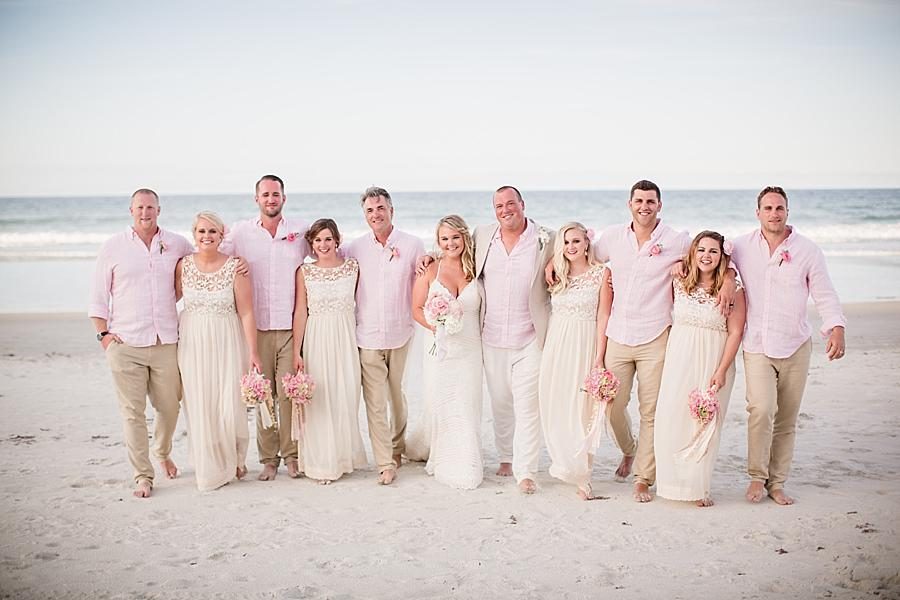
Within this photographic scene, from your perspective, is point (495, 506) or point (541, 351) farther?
point (541, 351)

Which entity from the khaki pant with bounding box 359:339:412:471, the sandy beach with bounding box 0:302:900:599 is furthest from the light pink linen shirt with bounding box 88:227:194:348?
the khaki pant with bounding box 359:339:412:471

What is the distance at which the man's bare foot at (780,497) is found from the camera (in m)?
5.40

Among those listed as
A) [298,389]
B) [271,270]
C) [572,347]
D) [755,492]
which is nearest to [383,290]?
[271,270]

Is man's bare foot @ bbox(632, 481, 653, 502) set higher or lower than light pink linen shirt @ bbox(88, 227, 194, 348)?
lower

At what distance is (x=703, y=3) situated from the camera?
20250 millimetres

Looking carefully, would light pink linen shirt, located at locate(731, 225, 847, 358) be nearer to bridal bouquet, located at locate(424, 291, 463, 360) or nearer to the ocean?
bridal bouquet, located at locate(424, 291, 463, 360)

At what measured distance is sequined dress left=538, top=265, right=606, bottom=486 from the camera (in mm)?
5703

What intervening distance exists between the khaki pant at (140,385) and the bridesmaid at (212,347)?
115mm

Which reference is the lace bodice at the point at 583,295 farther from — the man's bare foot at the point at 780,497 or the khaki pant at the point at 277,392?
the khaki pant at the point at 277,392

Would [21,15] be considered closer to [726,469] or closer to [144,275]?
[144,275]

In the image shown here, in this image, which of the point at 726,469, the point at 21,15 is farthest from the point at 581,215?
the point at 726,469

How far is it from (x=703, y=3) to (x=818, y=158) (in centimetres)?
1307

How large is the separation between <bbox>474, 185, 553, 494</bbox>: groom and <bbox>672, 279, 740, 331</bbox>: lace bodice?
3.29ft

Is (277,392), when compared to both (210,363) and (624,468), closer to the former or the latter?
(210,363)
